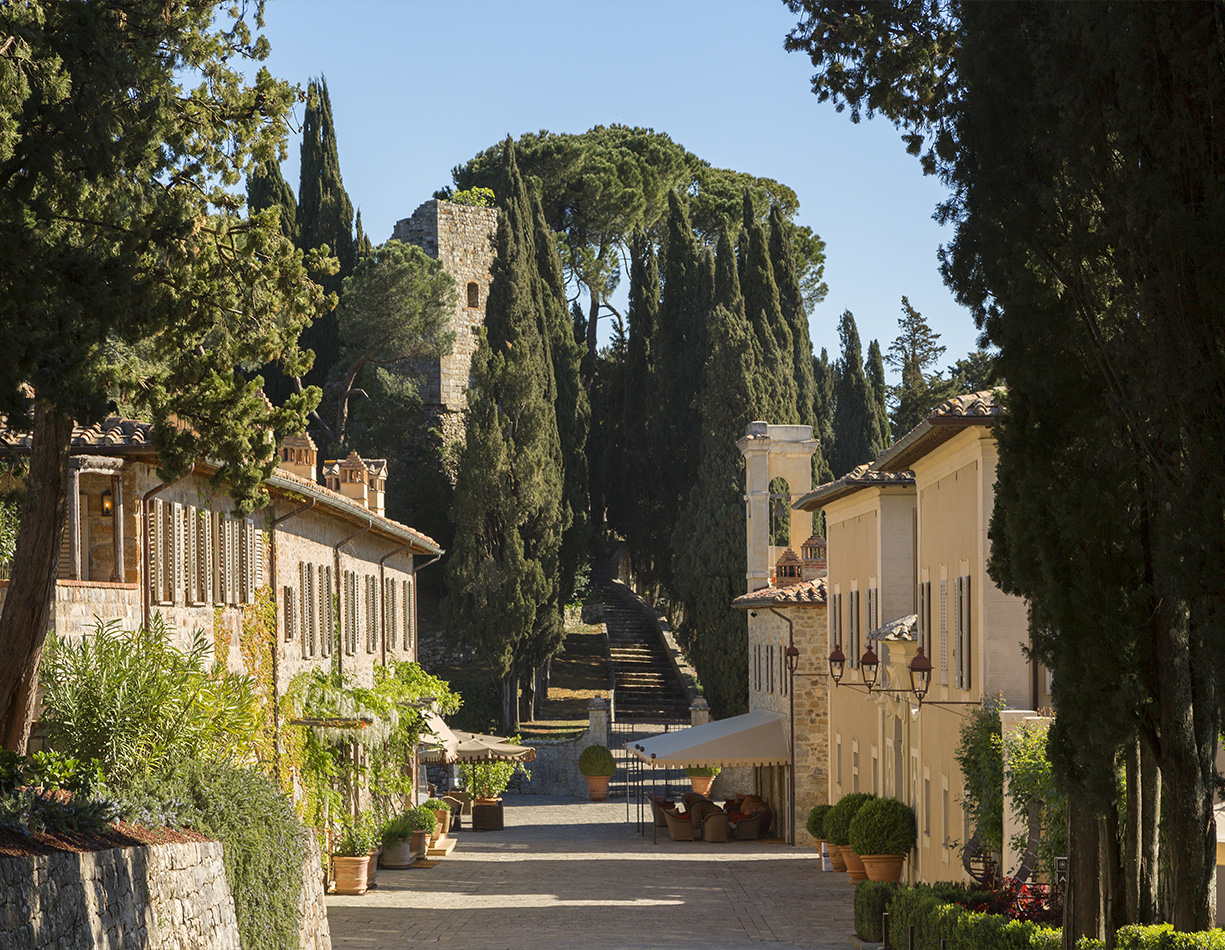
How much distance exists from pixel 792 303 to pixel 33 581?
41.5 m

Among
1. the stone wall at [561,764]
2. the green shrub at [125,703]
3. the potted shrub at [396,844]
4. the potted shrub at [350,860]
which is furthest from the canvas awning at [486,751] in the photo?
the green shrub at [125,703]

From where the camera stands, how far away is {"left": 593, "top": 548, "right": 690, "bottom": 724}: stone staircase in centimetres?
4416

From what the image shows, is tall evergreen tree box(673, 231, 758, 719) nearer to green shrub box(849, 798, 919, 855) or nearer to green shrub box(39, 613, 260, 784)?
green shrub box(849, 798, 919, 855)

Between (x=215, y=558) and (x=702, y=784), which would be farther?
(x=702, y=784)

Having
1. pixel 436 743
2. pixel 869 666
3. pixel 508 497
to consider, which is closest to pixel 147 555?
pixel 869 666

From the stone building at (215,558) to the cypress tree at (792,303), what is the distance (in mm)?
26273

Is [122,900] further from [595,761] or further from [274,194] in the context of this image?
[274,194]

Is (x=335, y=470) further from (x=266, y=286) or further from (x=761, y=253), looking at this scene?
(x=761, y=253)

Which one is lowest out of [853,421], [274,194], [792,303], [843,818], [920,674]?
[843,818]

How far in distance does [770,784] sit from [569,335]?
20.6 metres

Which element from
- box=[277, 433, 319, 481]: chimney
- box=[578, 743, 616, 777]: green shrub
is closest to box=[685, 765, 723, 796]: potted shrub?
box=[578, 743, 616, 777]: green shrub

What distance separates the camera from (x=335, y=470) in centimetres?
2725

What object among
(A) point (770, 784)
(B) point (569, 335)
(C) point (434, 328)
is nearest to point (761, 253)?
(B) point (569, 335)

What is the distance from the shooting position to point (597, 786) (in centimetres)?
Answer: 3856
